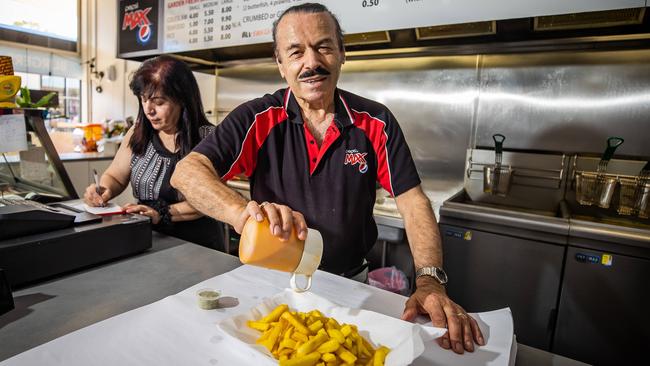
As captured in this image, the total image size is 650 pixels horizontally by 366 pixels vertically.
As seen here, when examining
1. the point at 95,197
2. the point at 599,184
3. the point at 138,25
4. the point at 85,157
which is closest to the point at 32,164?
the point at 95,197

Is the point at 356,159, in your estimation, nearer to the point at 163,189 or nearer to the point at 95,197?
the point at 163,189

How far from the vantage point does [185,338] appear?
2.81ft

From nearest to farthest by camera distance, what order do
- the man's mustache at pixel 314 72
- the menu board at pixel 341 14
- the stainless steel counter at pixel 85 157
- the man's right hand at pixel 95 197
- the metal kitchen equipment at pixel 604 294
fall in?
the man's mustache at pixel 314 72 → the man's right hand at pixel 95 197 → the metal kitchen equipment at pixel 604 294 → the menu board at pixel 341 14 → the stainless steel counter at pixel 85 157

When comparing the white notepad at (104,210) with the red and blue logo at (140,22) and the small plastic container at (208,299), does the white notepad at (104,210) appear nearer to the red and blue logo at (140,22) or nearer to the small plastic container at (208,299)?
the small plastic container at (208,299)

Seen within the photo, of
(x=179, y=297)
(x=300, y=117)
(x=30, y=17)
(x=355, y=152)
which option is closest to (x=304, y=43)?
(x=300, y=117)

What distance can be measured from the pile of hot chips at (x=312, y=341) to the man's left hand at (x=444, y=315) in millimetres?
199

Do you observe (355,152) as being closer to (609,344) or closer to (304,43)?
(304,43)

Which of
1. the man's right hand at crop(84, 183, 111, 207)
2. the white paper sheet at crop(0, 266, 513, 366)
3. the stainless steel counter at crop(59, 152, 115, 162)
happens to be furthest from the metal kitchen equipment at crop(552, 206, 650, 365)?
the stainless steel counter at crop(59, 152, 115, 162)

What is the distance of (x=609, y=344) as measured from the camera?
213 centimetres

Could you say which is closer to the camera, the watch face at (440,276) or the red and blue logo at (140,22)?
the watch face at (440,276)

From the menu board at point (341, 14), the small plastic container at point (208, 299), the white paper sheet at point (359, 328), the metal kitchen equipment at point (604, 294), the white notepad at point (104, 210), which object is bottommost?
the metal kitchen equipment at point (604, 294)

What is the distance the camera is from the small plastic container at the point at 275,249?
0.77 metres

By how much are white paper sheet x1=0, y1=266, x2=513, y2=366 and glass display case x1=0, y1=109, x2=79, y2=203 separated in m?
1.18

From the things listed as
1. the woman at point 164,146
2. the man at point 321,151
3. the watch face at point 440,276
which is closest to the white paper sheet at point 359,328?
the watch face at point 440,276
